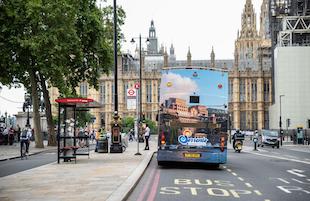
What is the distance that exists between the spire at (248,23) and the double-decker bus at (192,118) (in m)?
131

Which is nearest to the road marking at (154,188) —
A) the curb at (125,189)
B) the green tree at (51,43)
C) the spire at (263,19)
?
the curb at (125,189)

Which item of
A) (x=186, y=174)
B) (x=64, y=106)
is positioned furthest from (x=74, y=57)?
(x=186, y=174)

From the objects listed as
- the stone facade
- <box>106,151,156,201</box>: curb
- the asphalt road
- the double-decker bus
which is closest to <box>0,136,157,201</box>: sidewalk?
<box>106,151,156,201</box>: curb

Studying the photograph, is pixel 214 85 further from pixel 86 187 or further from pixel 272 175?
pixel 86 187

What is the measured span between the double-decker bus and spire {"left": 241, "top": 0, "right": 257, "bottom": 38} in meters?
131

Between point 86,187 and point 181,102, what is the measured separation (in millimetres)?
8384

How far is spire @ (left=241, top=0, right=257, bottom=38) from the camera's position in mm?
149125

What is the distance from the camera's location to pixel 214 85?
69.6 ft

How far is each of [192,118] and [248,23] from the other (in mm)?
133892

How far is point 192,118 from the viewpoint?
67.5ft

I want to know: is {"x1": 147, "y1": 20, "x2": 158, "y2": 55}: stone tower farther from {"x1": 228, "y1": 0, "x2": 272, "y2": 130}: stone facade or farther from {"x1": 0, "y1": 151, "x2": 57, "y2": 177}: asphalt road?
{"x1": 0, "y1": 151, "x2": 57, "y2": 177}: asphalt road

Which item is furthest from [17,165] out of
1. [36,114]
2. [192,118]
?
[36,114]

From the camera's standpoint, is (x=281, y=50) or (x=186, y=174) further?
(x=281, y=50)

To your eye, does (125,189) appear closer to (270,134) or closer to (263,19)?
(270,134)
